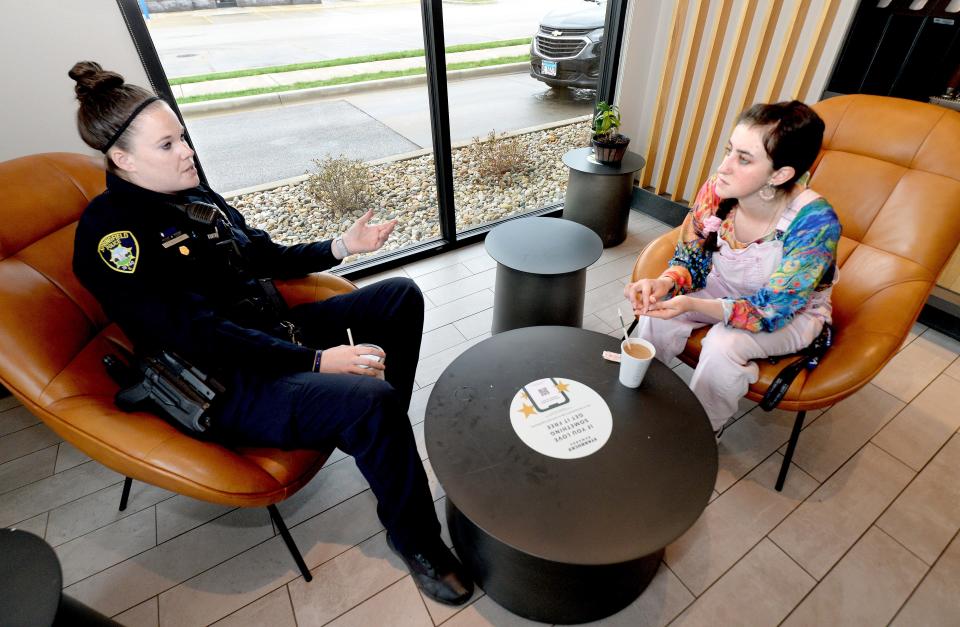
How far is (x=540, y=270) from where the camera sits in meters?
1.88

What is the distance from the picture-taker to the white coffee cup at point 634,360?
126 centimetres

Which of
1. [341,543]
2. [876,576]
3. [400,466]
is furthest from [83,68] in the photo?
[876,576]

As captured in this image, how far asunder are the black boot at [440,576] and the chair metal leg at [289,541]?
30 cm

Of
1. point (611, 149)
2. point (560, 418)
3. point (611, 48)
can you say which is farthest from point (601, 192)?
point (560, 418)

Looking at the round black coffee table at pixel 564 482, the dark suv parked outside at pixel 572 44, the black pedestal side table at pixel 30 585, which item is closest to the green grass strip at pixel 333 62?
the dark suv parked outside at pixel 572 44

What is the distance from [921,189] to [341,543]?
2.25 metres

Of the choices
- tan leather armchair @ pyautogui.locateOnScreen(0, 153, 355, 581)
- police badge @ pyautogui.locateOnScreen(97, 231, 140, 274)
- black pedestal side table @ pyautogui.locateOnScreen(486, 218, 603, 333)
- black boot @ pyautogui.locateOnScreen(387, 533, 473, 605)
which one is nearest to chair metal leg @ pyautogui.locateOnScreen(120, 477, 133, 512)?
tan leather armchair @ pyautogui.locateOnScreen(0, 153, 355, 581)

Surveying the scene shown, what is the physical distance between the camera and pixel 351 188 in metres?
3.09

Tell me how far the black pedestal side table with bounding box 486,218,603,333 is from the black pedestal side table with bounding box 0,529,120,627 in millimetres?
1554

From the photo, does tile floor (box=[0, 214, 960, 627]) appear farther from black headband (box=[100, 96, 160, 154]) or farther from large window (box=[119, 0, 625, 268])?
large window (box=[119, 0, 625, 268])

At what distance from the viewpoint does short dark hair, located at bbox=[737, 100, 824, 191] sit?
1281 millimetres

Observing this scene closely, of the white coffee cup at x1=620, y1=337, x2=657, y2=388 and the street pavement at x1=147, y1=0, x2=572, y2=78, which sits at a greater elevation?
the street pavement at x1=147, y1=0, x2=572, y2=78

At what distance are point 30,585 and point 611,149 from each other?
287cm

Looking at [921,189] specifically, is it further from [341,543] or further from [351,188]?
A: [351,188]
